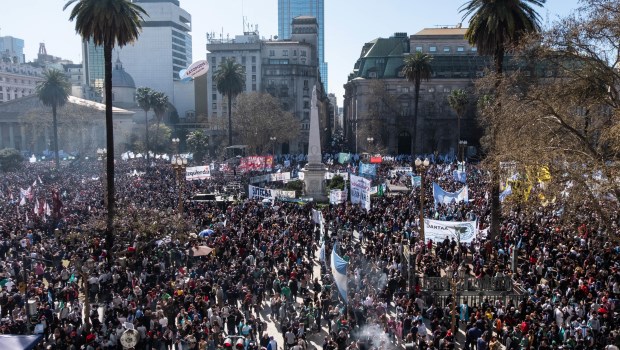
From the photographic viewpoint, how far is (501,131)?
78.6 ft

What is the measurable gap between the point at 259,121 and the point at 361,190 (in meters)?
46.6

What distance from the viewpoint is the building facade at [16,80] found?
133625mm

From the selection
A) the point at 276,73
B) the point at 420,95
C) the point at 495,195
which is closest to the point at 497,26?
the point at 495,195

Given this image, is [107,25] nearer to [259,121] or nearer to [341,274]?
[341,274]

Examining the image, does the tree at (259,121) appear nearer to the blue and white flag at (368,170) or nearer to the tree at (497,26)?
the blue and white flag at (368,170)

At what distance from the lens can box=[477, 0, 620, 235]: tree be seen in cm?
1891

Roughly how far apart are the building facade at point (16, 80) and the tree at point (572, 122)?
128491mm

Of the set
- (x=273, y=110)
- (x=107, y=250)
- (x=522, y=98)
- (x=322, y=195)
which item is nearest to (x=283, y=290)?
(x=107, y=250)

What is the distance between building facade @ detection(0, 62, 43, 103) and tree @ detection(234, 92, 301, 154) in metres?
71.6

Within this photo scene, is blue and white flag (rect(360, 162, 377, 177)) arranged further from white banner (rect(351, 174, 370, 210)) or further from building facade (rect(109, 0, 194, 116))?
building facade (rect(109, 0, 194, 116))

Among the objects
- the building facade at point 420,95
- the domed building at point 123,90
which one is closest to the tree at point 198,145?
the building facade at point 420,95

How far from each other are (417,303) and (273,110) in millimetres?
63578

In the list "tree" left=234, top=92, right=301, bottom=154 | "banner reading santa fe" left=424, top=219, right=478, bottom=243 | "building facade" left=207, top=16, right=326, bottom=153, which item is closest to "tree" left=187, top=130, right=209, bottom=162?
"building facade" left=207, top=16, right=326, bottom=153

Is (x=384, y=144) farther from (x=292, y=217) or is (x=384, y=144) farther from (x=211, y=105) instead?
(x=292, y=217)
